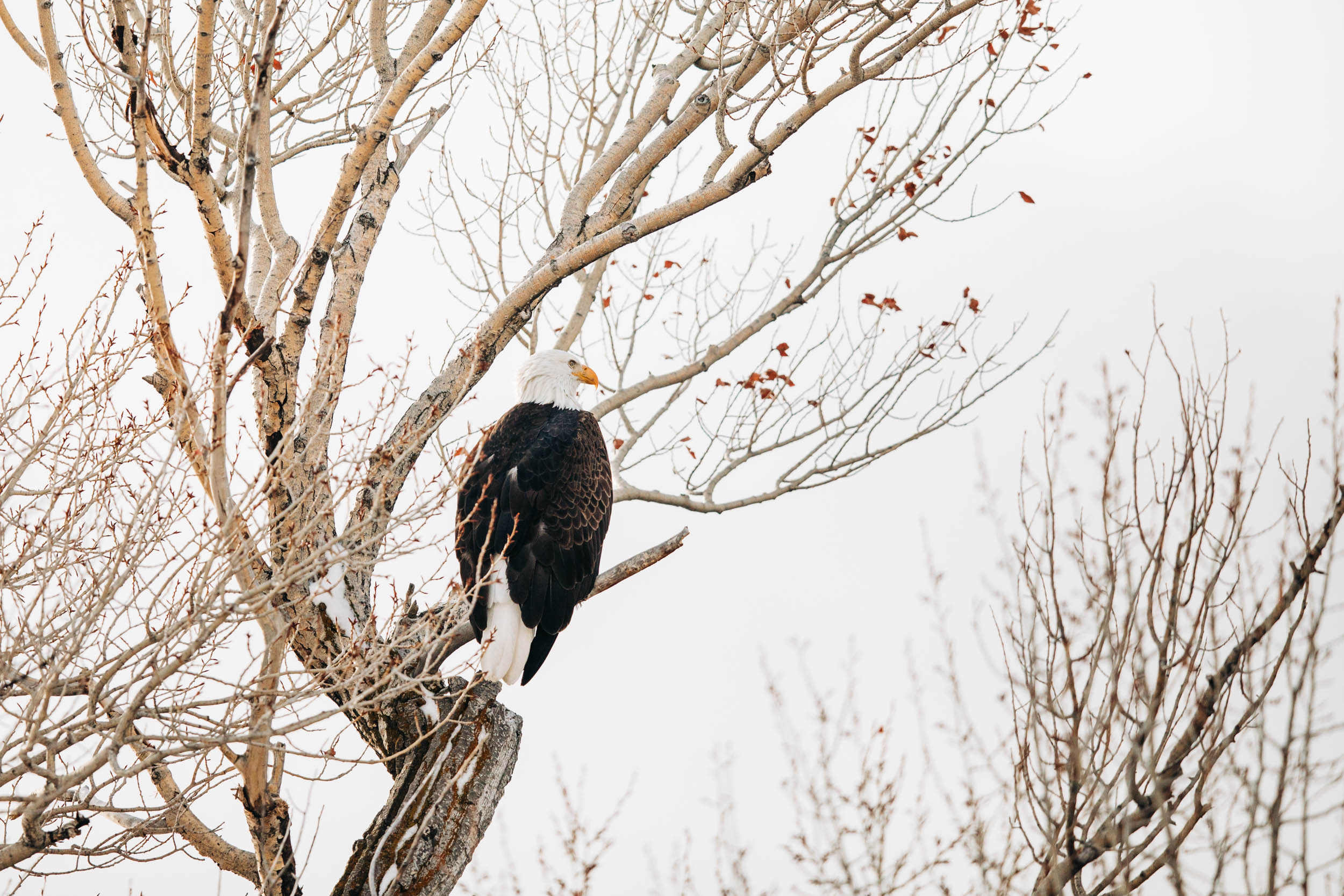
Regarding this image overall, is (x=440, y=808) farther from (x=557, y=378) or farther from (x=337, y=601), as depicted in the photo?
(x=557, y=378)

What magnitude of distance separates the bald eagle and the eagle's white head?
0.30 m

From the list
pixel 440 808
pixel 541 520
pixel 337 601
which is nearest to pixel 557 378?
pixel 541 520

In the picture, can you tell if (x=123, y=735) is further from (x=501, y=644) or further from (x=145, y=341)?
(x=501, y=644)

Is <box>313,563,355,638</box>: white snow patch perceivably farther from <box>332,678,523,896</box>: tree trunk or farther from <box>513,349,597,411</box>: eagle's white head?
<box>513,349,597,411</box>: eagle's white head

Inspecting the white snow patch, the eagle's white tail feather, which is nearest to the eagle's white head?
the eagle's white tail feather

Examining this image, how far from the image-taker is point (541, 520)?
18.2 feet

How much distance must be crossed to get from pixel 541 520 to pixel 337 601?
101 centimetres

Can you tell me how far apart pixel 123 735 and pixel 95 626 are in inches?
20.8

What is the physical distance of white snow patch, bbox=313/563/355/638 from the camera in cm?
501

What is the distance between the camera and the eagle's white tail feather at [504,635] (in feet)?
17.5

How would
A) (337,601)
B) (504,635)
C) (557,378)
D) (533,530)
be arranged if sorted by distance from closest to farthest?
(337,601) < (504,635) < (533,530) < (557,378)

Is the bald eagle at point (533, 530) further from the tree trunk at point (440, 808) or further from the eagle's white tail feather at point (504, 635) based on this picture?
the tree trunk at point (440, 808)

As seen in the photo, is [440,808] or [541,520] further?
[541,520]

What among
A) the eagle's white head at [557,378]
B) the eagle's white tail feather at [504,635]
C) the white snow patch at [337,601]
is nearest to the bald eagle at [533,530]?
the eagle's white tail feather at [504,635]
